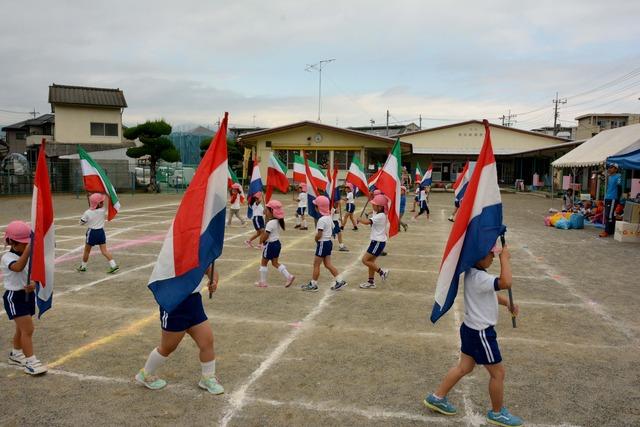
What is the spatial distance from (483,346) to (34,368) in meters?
4.22

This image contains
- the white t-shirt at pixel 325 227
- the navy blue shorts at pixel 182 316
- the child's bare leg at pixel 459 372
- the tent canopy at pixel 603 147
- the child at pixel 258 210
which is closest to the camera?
the child's bare leg at pixel 459 372

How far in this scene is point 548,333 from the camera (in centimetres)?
625

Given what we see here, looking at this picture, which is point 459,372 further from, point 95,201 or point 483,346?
point 95,201

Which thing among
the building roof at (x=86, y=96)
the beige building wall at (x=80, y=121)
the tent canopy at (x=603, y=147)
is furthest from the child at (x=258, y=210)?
the beige building wall at (x=80, y=121)

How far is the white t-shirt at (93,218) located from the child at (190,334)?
5472mm

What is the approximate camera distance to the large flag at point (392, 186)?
28.1ft

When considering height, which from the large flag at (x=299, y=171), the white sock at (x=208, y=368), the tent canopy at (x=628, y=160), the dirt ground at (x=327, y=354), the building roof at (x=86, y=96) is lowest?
the dirt ground at (x=327, y=354)

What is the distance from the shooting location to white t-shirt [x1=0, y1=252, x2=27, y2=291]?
15.8 ft

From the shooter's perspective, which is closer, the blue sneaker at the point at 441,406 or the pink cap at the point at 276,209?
the blue sneaker at the point at 441,406

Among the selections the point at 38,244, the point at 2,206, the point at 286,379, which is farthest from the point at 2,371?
the point at 2,206

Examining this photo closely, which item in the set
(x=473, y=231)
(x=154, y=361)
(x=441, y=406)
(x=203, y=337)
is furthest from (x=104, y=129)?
(x=441, y=406)

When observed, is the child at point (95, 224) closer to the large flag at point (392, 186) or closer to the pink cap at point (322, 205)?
the pink cap at point (322, 205)

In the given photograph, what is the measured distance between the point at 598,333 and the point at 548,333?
65 centimetres

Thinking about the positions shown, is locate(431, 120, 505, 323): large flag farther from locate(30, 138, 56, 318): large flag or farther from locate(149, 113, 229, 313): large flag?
locate(30, 138, 56, 318): large flag
